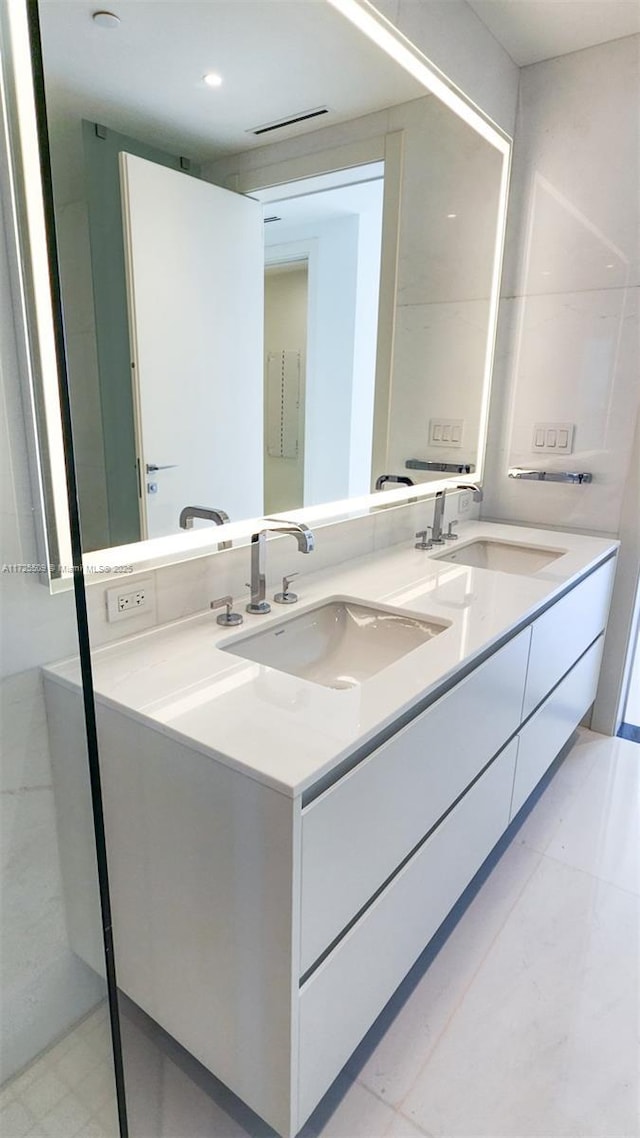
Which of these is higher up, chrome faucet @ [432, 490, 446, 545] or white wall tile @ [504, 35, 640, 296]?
white wall tile @ [504, 35, 640, 296]

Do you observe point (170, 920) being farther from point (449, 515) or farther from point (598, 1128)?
point (449, 515)

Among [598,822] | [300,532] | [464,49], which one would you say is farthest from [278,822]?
[464,49]

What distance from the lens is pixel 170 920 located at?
1.05 m

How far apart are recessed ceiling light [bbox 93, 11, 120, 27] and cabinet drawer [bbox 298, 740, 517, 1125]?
156 centimetres

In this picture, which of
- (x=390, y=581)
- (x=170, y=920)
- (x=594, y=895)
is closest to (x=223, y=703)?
(x=170, y=920)

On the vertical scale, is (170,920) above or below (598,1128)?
above

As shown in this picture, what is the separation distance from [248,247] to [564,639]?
137 centimetres

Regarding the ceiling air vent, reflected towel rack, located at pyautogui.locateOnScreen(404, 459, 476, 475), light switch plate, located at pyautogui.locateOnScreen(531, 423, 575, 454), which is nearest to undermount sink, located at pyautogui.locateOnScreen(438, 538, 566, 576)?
reflected towel rack, located at pyautogui.locateOnScreen(404, 459, 476, 475)

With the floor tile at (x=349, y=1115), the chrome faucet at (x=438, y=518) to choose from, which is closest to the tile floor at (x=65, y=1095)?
the floor tile at (x=349, y=1115)

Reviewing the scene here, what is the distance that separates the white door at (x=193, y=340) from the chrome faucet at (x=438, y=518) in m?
0.79

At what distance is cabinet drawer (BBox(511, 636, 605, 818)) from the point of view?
68.0 inches

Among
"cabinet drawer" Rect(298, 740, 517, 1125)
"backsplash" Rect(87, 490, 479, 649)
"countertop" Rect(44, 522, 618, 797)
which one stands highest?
"backsplash" Rect(87, 490, 479, 649)

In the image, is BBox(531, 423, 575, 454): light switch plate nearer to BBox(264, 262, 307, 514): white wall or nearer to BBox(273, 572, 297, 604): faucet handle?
BBox(264, 262, 307, 514): white wall

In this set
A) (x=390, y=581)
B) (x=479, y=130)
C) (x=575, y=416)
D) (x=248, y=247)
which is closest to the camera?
(x=248, y=247)
